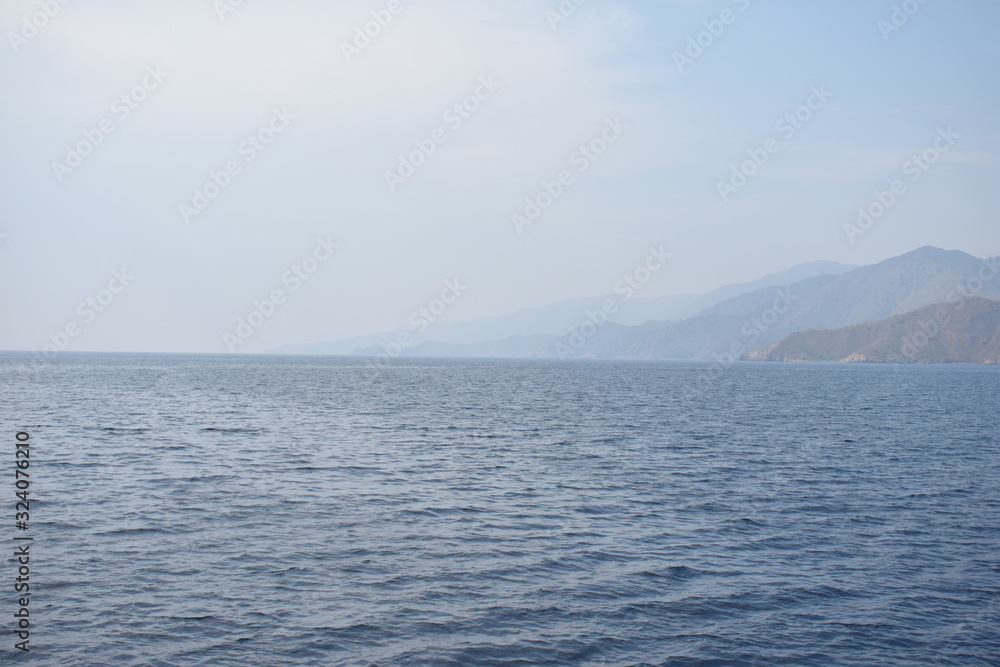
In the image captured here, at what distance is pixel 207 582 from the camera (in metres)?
22.3

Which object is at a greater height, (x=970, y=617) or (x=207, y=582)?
(x=207, y=582)

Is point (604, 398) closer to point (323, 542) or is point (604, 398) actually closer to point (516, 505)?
point (516, 505)

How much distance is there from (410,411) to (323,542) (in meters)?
60.8

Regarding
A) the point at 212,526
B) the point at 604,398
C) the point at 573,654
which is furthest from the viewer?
the point at 604,398

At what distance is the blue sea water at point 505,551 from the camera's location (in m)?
18.6

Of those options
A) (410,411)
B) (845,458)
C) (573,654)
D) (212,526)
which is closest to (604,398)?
(410,411)

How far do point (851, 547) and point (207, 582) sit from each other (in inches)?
938

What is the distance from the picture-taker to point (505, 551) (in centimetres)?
2658

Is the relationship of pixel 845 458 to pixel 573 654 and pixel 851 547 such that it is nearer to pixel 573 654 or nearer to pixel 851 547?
pixel 851 547

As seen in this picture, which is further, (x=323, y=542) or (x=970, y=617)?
(x=323, y=542)

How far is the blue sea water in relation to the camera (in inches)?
732

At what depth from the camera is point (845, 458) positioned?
5072 centimetres

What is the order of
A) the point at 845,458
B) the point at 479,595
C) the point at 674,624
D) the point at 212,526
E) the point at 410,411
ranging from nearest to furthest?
the point at 674,624 < the point at 479,595 < the point at 212,526 < the point at 845,458 < the point at 410,411

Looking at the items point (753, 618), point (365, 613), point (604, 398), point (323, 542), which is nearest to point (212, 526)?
point (323, 542)
